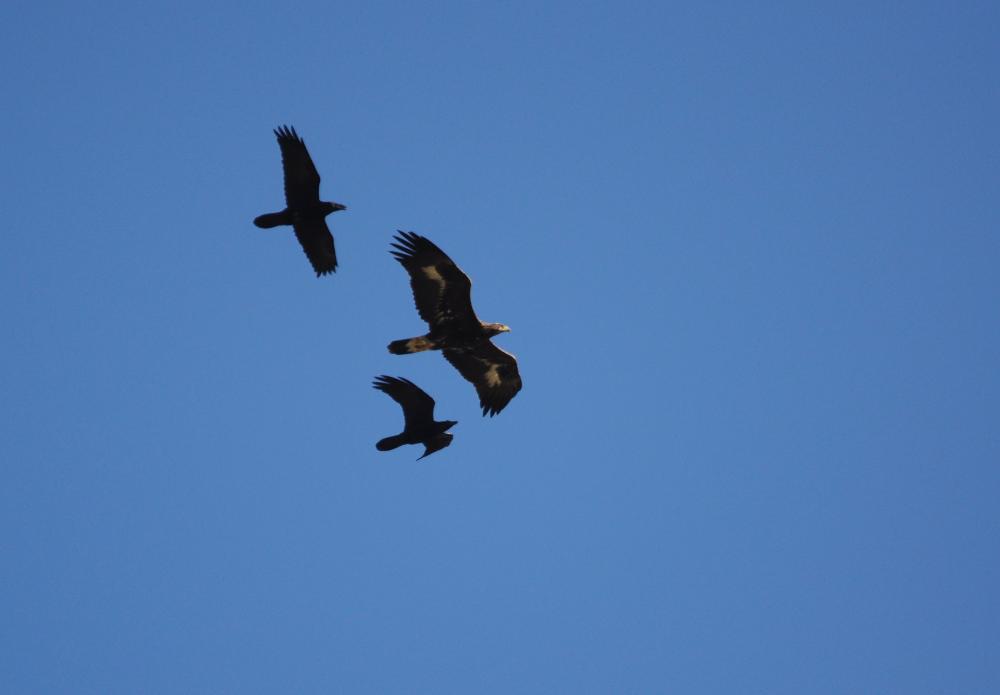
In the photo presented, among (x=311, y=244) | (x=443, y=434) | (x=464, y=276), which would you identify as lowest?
(x=443, y=434)

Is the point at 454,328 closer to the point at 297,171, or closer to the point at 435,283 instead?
the point at 435,283

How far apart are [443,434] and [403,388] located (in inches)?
48.5

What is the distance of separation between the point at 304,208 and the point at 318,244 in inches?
44.0

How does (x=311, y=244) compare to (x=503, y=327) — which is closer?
(x=503, y=327)

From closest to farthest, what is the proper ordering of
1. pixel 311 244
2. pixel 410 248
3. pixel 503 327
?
pixel 410 248 → pixel 503 327 → pixel 311 244

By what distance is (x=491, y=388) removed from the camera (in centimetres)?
2464

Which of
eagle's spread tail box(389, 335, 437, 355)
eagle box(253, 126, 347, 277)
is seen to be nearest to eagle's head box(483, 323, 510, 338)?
eagle's spread tail box(389, 335, 437, 355)

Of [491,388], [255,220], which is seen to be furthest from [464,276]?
[255,220]

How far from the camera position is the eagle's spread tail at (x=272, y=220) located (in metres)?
25.1

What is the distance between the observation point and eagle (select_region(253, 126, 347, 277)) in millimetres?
25141

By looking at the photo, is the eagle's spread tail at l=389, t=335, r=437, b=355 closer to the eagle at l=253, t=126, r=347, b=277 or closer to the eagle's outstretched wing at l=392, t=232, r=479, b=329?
the eagle's outstretched wing at l=392, t=232, r=479, b=329

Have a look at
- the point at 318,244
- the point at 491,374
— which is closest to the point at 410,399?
the point at 491,374

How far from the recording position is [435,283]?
75.0ft

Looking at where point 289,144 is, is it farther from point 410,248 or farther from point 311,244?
point 410,248
